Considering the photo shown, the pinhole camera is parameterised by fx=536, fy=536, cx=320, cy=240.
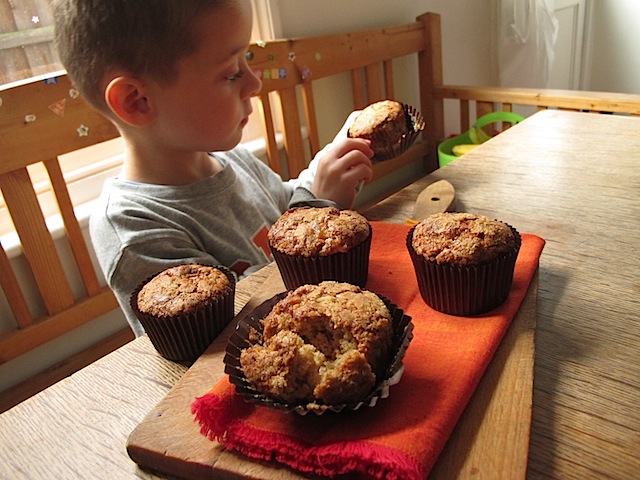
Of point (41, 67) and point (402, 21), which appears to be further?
point (402, 21)

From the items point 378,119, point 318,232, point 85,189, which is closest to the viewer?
point 318,232

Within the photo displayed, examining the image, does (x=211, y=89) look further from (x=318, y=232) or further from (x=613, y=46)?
(x=613, y=46)

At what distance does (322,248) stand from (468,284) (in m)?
0.21

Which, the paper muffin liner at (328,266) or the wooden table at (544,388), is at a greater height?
the paper muffin liner at (328,266)

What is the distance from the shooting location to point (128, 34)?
834mm

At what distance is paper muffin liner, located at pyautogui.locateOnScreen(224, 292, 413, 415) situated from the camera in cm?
52

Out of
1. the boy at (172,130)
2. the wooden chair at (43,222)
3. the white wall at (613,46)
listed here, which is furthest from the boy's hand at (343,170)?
the white wall at (613,46)

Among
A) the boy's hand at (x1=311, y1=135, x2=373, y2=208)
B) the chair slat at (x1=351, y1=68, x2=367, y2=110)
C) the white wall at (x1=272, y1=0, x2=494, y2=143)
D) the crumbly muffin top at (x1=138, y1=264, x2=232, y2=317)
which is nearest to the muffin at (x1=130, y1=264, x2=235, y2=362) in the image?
the crumbly muffin top at (x1=138, y1=264, x2=232, y2=317)

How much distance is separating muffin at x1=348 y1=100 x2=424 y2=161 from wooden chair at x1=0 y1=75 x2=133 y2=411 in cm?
85

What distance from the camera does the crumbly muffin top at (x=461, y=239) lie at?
0.69m

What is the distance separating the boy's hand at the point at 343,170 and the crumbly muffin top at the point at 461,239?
36 cm

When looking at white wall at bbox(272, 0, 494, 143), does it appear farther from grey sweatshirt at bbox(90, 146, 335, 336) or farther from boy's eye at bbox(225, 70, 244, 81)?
boy's eye at bbox(225, 70, 244, 81)

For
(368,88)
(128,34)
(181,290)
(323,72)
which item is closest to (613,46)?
(368,88)

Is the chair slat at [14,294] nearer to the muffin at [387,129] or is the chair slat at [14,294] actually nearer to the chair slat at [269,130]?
the chair slat at [269,130]
